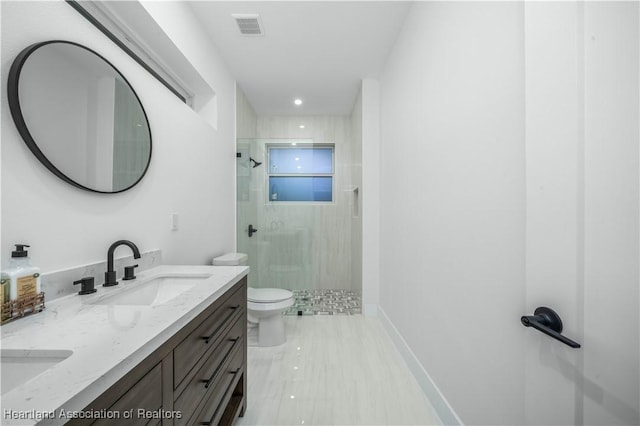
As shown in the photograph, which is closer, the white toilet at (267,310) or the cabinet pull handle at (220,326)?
the cabinet pull handle at (220,326)

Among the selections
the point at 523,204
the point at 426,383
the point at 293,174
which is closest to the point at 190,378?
the point at 523,204

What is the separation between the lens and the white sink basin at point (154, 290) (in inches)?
42.2

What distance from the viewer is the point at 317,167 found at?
3535mm

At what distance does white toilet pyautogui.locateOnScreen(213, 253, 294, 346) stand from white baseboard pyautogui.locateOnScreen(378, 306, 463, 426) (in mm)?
958

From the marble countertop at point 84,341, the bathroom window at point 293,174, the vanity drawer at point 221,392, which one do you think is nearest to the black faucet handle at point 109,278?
the marble countertop at point 84,341

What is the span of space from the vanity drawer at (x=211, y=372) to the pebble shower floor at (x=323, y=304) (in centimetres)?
162

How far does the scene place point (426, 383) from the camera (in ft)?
5.11

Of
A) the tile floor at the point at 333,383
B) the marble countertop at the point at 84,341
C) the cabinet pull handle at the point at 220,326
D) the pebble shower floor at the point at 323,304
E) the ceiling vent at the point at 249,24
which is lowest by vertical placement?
the tile floor at the point at 333,383

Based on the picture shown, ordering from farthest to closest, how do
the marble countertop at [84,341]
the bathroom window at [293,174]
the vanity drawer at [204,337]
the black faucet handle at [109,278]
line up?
1. the bathroom window at [293,174]
2. the black faucet handle at [109,278]
3. the vanity drawer at [204,337]
4. the marble countertop at [84,341]

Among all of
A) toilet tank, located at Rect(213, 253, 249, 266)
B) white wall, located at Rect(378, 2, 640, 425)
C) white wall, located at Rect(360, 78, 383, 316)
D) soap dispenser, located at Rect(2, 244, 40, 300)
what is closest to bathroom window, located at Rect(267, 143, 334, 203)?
white wall, located at Rect(360, 78, 383, 316)

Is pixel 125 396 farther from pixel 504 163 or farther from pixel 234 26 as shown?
pixel 234 26

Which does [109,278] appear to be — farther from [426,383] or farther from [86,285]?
[426,383]

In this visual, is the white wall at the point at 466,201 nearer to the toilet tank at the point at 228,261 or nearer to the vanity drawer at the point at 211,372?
the vanity drawer at the point at 211,372

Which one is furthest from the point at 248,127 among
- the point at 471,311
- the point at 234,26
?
the point at 471,311
